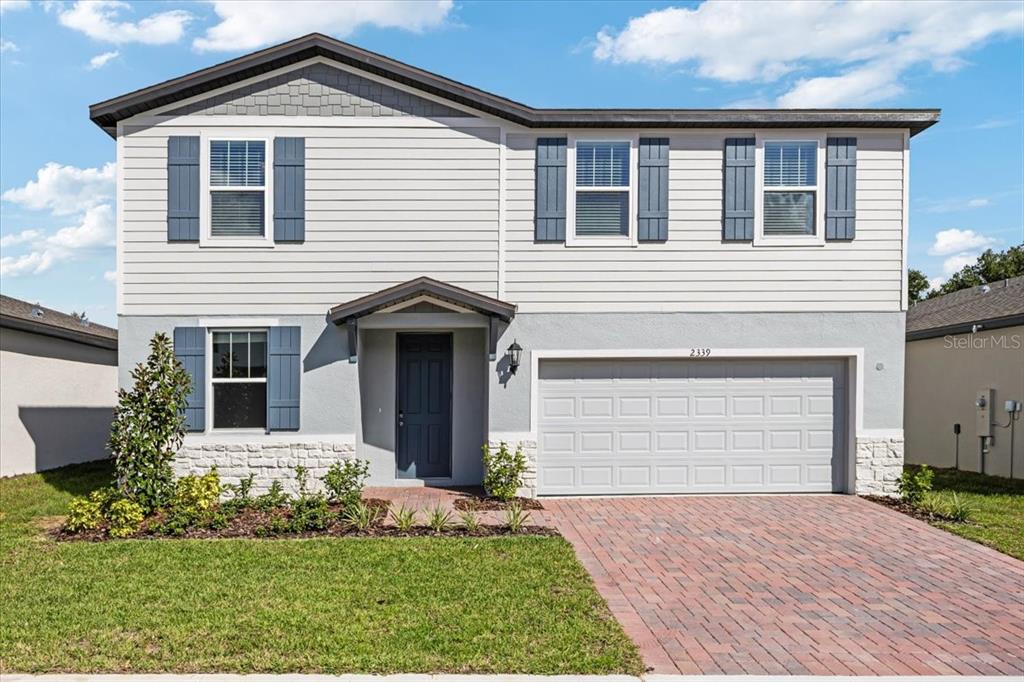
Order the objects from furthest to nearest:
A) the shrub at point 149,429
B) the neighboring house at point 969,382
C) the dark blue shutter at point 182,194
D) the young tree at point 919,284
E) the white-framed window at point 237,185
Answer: the young tree at point 919,284 → the neighboring house at point 969,382 → the white-framed window at point 237,185 → the dark blue shutter at point 182,194 → the shrub at point 149,429

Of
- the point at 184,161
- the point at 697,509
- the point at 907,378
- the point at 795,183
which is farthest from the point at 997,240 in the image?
the point at 184,161

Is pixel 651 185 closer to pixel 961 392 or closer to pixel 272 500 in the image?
pixel 272 500

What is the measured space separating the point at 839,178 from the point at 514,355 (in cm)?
580

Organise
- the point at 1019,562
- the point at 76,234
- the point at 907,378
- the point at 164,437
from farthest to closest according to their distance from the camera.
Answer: the point at 76,234 → the point at 907,378 → the point at 164,437 → the point at 1019,562

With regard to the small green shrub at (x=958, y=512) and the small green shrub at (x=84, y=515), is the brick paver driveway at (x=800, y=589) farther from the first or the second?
the small green shrub at (x=84, y=515)

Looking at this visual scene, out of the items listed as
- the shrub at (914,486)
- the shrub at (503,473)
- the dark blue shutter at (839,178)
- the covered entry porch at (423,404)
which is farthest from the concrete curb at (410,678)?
the dark blue shutter at (839,178)

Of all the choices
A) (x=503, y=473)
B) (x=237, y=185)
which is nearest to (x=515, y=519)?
(x=503, y=473)

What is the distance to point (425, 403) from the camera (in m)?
11.5

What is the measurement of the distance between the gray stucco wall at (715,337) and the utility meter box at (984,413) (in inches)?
153

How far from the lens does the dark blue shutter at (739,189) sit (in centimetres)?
1091

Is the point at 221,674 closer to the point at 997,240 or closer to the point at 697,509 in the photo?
the point at 697,509

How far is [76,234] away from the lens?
31344 mm

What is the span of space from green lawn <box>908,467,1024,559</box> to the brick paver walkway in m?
0.37

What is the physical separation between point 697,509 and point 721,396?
6.50 feet
